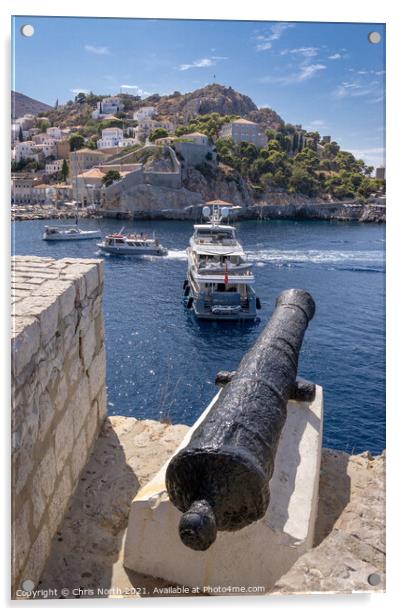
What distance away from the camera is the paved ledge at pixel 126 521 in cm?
319

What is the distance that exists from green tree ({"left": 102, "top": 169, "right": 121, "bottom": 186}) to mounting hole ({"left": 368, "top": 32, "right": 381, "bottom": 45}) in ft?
132

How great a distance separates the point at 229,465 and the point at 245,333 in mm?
18408

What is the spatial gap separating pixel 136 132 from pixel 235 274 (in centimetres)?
2836

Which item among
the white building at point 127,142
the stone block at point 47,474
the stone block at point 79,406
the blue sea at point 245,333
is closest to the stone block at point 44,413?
the stone block at point 47,474

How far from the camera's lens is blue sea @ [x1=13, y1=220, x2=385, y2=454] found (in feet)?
45.2

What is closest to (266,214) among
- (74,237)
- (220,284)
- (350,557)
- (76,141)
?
(74,237)

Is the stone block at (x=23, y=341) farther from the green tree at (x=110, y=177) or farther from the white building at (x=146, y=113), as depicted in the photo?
the green tree at (x=110, y=177)

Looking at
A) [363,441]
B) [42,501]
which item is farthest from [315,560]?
[363,441]

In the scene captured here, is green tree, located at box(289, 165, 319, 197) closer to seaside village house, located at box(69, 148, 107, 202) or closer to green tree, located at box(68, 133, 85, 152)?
green tree, located at box(68, 133, 85, 152)

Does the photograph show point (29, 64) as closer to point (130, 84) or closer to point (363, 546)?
point (130, 84)

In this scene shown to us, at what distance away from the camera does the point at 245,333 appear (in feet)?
70.1

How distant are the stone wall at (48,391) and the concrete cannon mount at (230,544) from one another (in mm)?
647

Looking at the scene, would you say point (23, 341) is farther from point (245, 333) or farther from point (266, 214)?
point (266, 214)

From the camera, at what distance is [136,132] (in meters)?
47.4
